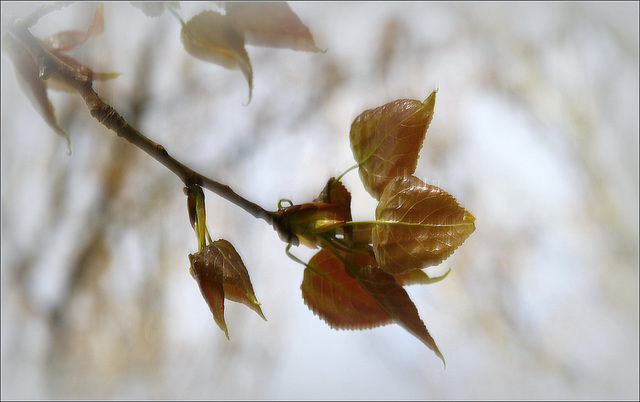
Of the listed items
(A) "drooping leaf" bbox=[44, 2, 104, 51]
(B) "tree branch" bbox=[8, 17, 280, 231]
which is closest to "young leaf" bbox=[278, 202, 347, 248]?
(B) "tree branch" bbox=[8, 17, 280, 231]

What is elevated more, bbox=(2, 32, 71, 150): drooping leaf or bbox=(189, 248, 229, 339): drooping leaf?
bbox=(2, 32, 71, 150): drooping leaf

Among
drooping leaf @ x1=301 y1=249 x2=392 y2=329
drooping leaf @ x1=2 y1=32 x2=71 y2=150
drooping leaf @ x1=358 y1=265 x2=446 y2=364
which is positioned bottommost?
drooping leaf @ x1=358 y1=265 x2=446 y2=364

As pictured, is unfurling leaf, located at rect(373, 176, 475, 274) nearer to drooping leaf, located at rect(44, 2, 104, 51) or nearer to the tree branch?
the tree branch

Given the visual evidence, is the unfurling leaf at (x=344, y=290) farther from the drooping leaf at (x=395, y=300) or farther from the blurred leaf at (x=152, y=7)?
the blurred leaf at (x=152, y=7)

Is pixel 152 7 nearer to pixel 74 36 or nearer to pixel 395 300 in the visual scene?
pixel 74 36

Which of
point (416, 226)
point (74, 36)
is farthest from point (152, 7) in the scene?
point (416, 226)

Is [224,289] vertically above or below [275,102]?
below

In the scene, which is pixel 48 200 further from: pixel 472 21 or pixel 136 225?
pixel 472 21

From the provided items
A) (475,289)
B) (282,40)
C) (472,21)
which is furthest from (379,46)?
(282,40)
